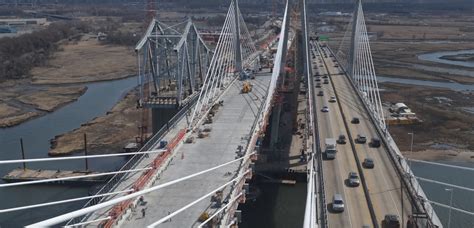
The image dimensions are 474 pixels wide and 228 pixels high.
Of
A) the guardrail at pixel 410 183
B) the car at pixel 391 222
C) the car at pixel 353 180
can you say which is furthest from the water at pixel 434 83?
the car at pixel 391 222

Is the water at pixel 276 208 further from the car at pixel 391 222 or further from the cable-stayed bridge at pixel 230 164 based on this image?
the car at pixel 391 222

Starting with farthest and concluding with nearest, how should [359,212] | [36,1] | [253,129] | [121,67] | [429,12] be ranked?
[36,1]
[429,12]
[121,67]
[253,129]
[359,212]

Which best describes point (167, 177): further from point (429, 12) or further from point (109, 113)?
point (429, 12)

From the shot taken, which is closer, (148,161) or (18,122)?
(148,161)

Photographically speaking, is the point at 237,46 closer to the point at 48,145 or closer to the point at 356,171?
the point at 48,145

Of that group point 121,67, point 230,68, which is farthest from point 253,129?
point 121,67

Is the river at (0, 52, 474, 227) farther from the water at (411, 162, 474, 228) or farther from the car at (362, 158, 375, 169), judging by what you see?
the car at (362, 158, 375, 169)
